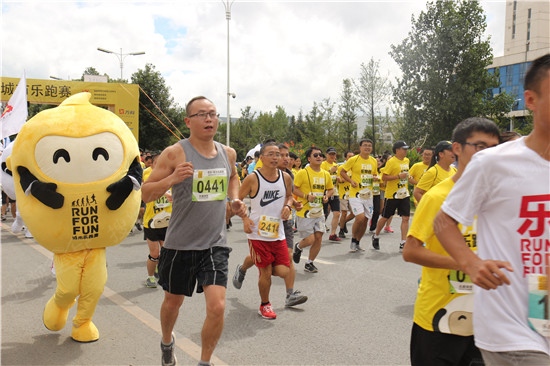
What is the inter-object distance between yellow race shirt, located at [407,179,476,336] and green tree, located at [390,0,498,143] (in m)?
21.7

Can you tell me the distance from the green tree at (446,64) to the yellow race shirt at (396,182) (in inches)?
586

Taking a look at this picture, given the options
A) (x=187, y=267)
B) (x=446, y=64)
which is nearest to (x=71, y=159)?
(x=187, y=267)

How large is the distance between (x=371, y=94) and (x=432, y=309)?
80.9ft

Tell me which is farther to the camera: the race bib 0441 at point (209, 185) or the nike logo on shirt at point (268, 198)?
the nike logo on shirt at point (268, 198)

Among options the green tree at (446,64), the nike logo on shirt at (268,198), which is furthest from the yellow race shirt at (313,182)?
the green tree at (446,64)

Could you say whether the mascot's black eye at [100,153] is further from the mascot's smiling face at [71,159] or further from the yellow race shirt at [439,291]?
the yellow race shirt at [439,291]

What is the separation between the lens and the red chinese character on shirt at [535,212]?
1974 millimetres

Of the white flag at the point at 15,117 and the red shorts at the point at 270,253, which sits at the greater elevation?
the white flag at the point at 15,117

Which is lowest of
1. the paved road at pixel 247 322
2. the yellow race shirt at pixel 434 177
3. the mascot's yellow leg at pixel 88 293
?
A: the paved road at pixel 247 322

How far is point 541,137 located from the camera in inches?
79.6

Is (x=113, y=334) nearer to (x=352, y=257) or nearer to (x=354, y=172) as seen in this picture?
(x=352, y=257)

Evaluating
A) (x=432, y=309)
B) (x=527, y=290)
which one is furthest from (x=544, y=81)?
(x=432, y=309)

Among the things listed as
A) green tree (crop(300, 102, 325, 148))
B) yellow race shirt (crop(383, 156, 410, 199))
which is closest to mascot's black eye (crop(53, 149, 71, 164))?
yellow race shirt (crop(383, 156, 410, 199))

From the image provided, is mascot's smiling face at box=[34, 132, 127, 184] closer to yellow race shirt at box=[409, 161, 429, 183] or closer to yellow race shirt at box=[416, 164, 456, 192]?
yellow race shirt at box=[416, 164, 456, 192]
